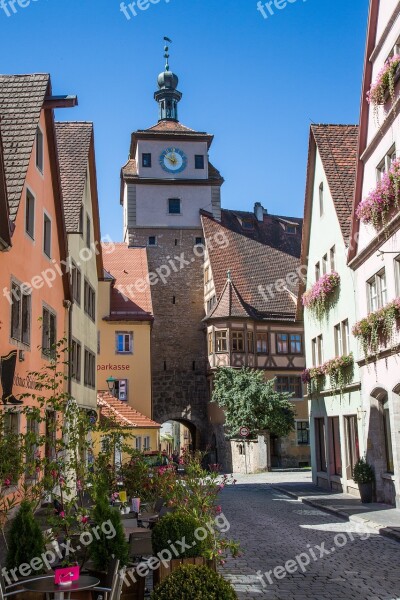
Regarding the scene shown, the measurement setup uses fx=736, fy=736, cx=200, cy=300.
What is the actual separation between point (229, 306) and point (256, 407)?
779 centimetres

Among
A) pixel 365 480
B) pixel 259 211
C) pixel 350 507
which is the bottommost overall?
pixel 350 507

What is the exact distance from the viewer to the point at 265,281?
47.3 meters

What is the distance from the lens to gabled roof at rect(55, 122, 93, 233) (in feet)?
74.6

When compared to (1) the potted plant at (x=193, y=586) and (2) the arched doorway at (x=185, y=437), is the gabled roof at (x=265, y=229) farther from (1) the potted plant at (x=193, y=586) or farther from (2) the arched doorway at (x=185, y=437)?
(1) the potted plant at (x=193, y=586)

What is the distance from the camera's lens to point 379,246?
18203 millimetres

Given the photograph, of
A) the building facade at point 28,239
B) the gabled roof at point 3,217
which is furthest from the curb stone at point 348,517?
the gabled roof at point 3,217

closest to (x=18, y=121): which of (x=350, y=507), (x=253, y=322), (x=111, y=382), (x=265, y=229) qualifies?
(x=350, y=507)

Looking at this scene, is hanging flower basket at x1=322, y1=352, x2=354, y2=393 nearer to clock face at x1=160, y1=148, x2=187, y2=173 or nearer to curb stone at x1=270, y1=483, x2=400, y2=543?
curb stone at x1=270, y1=483, x2=400, y2=543

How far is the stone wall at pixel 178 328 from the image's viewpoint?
45594 millimetres

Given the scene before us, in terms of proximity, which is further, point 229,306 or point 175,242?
point 175,242

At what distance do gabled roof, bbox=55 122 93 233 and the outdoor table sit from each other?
16.3 m

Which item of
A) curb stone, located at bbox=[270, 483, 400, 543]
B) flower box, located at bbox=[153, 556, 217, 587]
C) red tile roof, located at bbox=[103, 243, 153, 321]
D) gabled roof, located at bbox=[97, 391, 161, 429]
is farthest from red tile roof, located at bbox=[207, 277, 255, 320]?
flower box, located at bbox=[153, 556, 217, 587]

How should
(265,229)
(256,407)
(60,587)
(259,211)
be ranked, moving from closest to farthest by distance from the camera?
(60,587), (256,407), (265,229), (259,211)

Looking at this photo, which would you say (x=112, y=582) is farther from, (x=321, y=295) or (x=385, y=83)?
(x=321, y=295)
